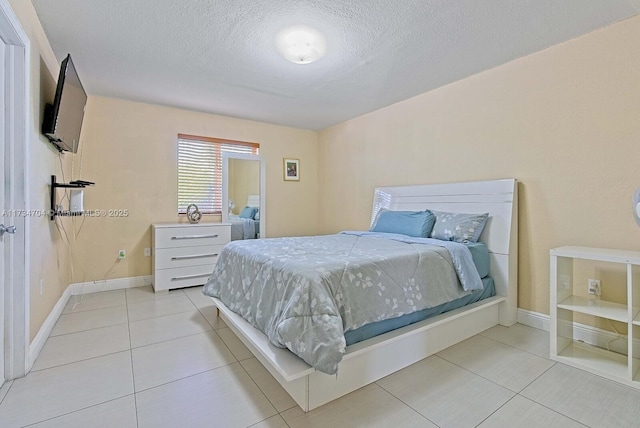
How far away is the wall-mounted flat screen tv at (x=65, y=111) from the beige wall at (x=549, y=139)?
3.23 m

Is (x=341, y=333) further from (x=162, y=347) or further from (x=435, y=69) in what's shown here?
(x=435, y=69)

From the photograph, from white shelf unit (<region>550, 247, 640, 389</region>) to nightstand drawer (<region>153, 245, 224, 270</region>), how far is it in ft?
11.4

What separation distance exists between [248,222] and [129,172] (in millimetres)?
1633

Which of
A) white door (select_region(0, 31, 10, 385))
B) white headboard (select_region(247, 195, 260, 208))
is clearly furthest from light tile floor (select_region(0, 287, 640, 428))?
white headboard (select_region(247, 195, 260, 208))

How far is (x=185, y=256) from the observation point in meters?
3.61

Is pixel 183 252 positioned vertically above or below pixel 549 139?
below

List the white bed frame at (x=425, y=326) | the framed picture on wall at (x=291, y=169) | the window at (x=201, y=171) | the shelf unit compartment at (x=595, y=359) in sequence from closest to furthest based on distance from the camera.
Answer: the white bed frame at (x=425, y=326)
the shelf unit compartment at (x=595, y=359)
the window at (x=201, y=171)
the framed picture on wall at (x=291, y=169)

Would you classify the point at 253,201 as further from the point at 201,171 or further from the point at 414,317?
the point at 414,317

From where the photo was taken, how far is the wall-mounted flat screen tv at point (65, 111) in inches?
81.0

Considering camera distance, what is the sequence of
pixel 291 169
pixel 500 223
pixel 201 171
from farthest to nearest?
pixel 291 169
pixel 201 171
pixel 500 223

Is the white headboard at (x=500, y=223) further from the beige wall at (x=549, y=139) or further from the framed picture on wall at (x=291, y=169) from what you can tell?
the framed picture on wall at (x=291, y=169)

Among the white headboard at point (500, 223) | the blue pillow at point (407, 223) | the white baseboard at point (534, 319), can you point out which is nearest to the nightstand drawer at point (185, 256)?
the blue pillow at point (407, 223)

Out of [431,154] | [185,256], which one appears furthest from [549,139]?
[185,256]

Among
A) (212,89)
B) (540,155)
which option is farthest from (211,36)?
(540,155)
